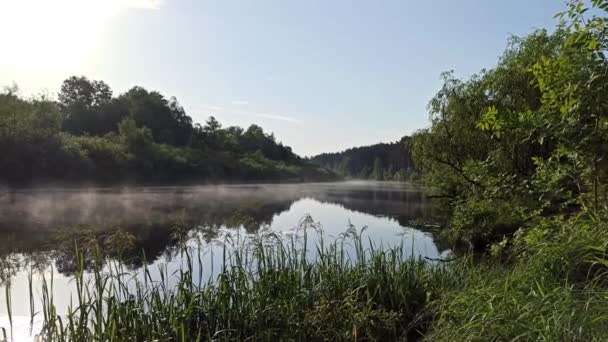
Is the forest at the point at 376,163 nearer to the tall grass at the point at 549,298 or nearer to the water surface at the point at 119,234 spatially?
the water surface at the point at 119,234

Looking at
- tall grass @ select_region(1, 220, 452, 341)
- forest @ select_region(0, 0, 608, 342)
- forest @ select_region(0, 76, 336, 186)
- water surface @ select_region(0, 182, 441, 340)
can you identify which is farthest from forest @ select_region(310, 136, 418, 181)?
tall grass @ select_region(1, 220, 452, 341)

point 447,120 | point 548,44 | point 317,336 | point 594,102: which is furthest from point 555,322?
point 447,120

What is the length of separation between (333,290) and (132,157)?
47544 mm

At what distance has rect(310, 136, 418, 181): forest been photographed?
10469 centimetres

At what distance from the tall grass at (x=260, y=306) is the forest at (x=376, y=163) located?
85.8 metres

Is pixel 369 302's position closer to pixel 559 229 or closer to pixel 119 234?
pixel 559 229

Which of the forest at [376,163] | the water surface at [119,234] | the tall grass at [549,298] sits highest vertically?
the forest at [376,163]

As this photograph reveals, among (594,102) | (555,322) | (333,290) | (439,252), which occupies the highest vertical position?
(594,102)

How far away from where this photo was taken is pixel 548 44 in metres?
11.1

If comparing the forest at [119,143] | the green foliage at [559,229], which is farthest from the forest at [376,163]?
the green foliage at [559,229]

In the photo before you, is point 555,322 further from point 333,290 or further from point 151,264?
point 151,264

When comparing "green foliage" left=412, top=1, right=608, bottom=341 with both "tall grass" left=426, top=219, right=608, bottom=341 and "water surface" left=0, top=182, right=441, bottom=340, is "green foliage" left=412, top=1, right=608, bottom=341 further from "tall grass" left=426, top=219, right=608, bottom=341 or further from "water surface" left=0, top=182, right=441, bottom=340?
"water surface" left=0, top=182, right=441, bottom=340

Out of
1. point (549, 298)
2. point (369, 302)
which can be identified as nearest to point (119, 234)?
point (369, 302)

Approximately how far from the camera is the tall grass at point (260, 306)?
3.92 meters
